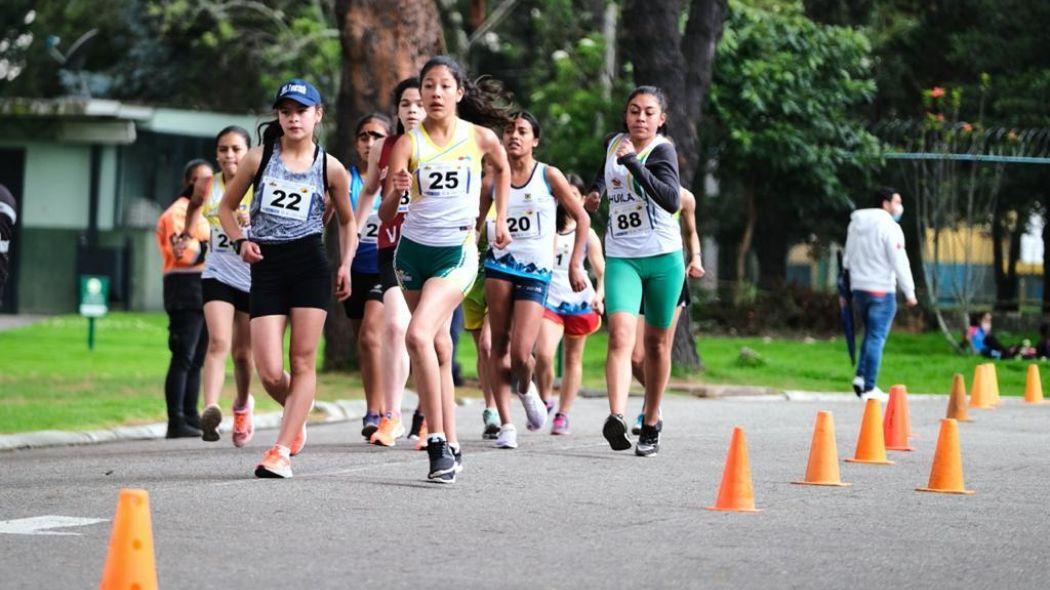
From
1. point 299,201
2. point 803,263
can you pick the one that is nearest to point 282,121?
point 299,201

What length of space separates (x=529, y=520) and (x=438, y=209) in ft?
7.25

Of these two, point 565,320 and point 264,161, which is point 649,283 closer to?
point 565,320

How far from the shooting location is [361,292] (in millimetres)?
12086

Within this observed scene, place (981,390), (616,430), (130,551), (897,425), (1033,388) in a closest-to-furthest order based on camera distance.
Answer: (130,551)
(616,430)
(897,425)
(981,390)
(1033,388)

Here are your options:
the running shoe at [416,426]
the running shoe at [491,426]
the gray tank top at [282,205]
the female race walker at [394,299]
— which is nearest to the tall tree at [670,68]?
the running shoe at [491,426]

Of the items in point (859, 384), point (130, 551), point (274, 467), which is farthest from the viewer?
point (859, 384)

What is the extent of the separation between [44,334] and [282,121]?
21.4m

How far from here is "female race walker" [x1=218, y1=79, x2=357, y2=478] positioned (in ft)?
32.0

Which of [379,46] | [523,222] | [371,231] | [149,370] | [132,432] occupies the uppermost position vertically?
[379,46]

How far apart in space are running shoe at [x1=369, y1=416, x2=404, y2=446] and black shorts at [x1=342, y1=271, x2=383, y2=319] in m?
0.74

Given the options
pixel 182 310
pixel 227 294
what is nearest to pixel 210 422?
pixel 227 294

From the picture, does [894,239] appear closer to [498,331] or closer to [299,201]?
[498,331]

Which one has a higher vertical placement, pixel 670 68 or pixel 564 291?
pixel 670 68

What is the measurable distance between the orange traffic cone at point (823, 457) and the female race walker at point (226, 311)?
3.54 meters
